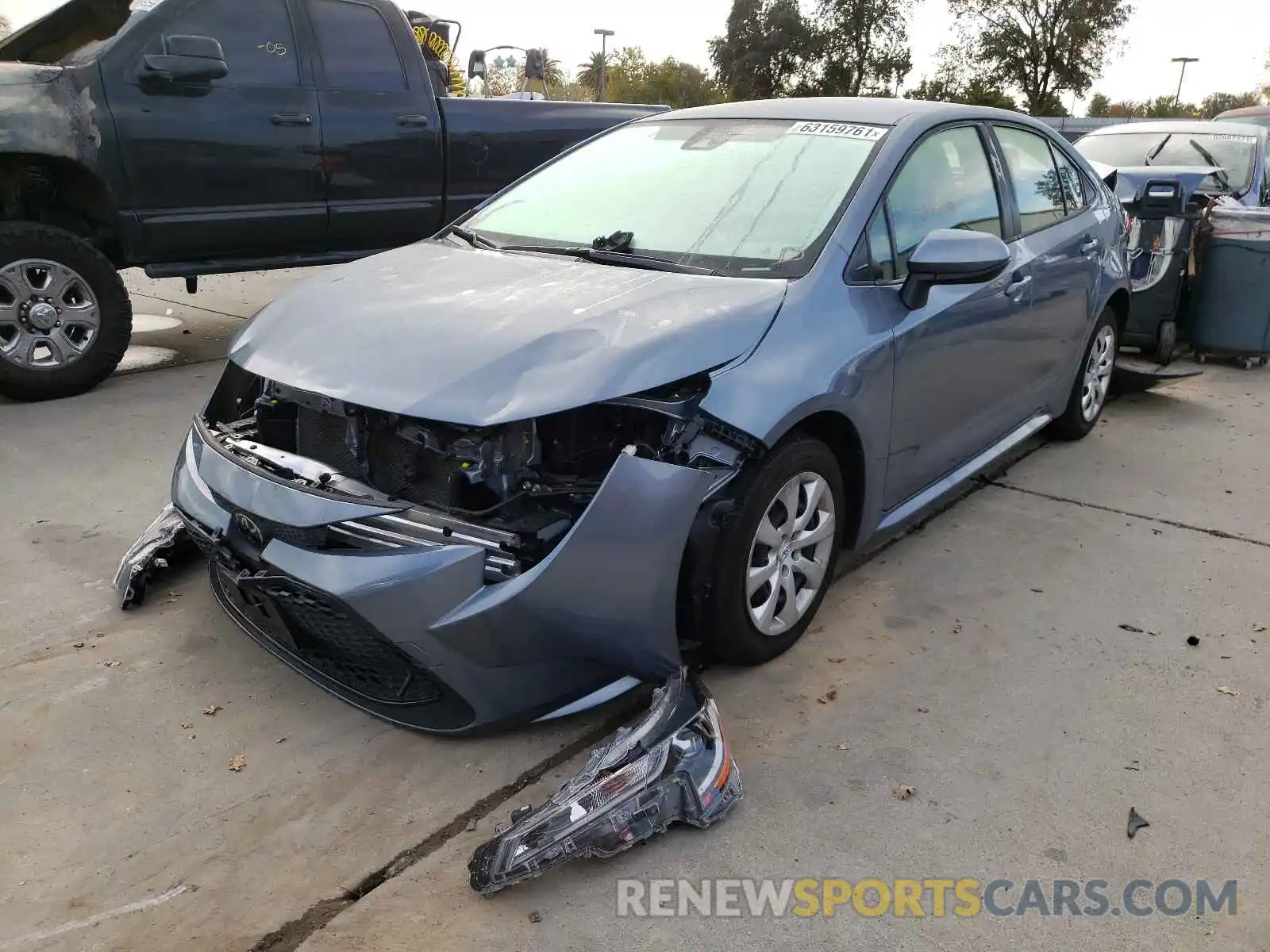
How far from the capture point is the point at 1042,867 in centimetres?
232

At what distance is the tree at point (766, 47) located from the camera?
152 feet

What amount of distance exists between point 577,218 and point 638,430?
1.21 metres

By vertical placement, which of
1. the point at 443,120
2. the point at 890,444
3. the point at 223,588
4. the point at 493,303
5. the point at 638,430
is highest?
the point at 443,120

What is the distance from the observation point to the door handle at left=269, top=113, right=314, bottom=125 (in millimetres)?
5938

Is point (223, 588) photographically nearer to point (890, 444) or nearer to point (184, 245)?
point (890, 444)

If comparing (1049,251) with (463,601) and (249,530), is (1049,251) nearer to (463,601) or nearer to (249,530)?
(463,601)

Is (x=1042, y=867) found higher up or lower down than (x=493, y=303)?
lower down

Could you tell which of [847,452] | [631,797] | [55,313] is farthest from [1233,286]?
[55,313]

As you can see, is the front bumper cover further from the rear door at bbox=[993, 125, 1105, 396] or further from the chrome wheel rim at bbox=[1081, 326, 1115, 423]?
the chrome wheel rim at bbox=[1081, 326, 1115, 423]

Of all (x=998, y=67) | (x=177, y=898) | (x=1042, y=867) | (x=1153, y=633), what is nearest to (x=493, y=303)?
(x=177, y=898)

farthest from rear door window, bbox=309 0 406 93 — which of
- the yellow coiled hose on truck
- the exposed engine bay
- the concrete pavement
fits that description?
the exposed engine bay

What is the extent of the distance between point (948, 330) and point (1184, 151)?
24.3 feet

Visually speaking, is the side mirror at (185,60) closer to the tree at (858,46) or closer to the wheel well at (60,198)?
the wheel well at (60,198)

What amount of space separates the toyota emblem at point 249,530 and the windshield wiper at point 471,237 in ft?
4.59
